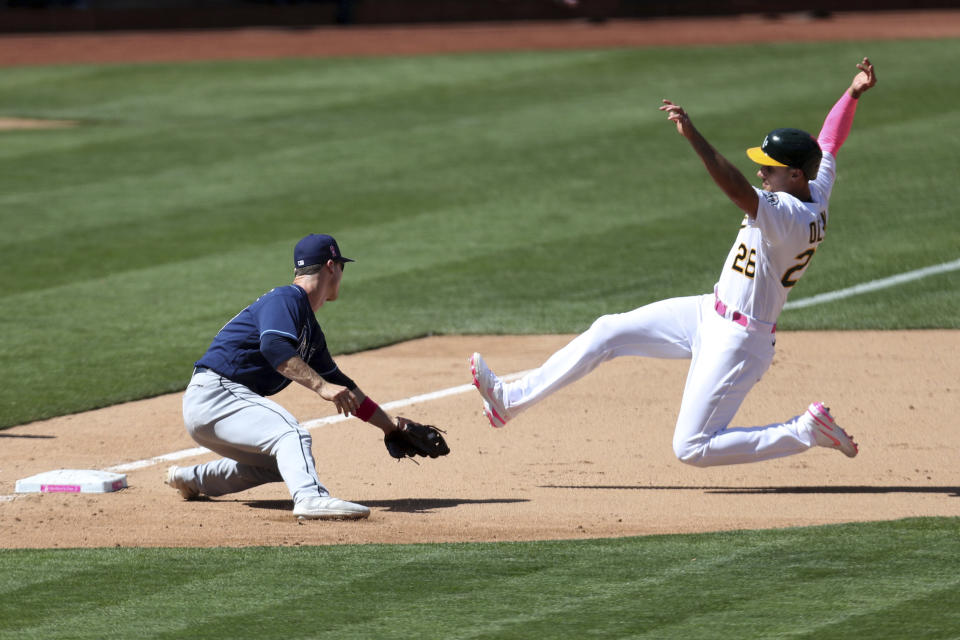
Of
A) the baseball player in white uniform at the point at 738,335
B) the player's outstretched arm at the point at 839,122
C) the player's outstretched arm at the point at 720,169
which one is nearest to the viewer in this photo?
the player's outstretched arm at the point at 720,169

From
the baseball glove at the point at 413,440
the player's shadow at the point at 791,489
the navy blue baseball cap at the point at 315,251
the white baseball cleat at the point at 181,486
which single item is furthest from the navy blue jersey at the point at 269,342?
the player's shadow at the point at 791,489

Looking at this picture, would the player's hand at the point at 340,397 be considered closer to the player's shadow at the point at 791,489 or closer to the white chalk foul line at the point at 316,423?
the white chalk foul line at the point at 316,423

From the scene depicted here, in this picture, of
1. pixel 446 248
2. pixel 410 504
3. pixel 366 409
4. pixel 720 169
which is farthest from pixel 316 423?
pixel 446 248

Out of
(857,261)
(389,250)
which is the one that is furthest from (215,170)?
(857,261)

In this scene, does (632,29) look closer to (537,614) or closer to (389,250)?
(389,250)

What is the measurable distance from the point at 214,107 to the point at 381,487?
1500cm

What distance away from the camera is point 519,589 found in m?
5.12

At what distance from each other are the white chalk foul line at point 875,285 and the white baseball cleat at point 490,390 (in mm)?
4835

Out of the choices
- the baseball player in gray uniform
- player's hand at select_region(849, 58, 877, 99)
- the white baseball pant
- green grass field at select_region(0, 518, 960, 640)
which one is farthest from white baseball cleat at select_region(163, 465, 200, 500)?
player's hand at select_region(849, 58, 877, 99)

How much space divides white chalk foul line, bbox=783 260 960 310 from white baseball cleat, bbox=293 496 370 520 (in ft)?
18.7

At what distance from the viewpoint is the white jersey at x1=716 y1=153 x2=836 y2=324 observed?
238 inches

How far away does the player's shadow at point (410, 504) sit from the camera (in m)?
6.46

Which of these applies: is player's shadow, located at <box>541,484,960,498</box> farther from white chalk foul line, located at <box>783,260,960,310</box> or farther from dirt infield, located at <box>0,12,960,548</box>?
white chalk foul line, located at <box>783,260,960,310</box>

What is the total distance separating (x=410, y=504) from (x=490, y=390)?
0.65m
